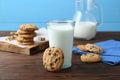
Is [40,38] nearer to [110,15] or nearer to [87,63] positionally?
[87,63]

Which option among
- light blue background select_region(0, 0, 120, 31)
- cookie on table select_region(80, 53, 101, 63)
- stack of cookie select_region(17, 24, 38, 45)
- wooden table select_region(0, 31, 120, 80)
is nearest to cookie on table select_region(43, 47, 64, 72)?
wooden table select_region(0, 31, 120, 80)

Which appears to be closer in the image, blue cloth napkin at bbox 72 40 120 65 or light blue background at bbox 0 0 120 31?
blue cloth napkin at bbox 72 40 120 65

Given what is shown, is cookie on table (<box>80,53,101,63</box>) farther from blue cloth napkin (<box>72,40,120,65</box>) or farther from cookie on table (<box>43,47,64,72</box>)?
cookie on table (<box>43,47,64,72</box>)

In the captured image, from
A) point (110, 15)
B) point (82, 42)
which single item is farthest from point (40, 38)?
point (110, 15)

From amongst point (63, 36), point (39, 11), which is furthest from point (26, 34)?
point (39, 11)

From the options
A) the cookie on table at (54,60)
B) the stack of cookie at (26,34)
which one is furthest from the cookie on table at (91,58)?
the stack of cookie at (26,34)

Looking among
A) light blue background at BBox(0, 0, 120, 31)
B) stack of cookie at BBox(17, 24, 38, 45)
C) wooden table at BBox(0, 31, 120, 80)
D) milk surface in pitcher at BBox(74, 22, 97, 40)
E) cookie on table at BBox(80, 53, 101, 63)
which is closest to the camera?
wooden table at BBox(0, 31, 120, 80)

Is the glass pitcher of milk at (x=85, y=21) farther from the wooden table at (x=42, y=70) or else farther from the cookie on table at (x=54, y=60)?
the cookie on table at (x=54, y=60)

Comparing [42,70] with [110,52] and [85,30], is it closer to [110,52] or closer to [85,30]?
[110,52]
